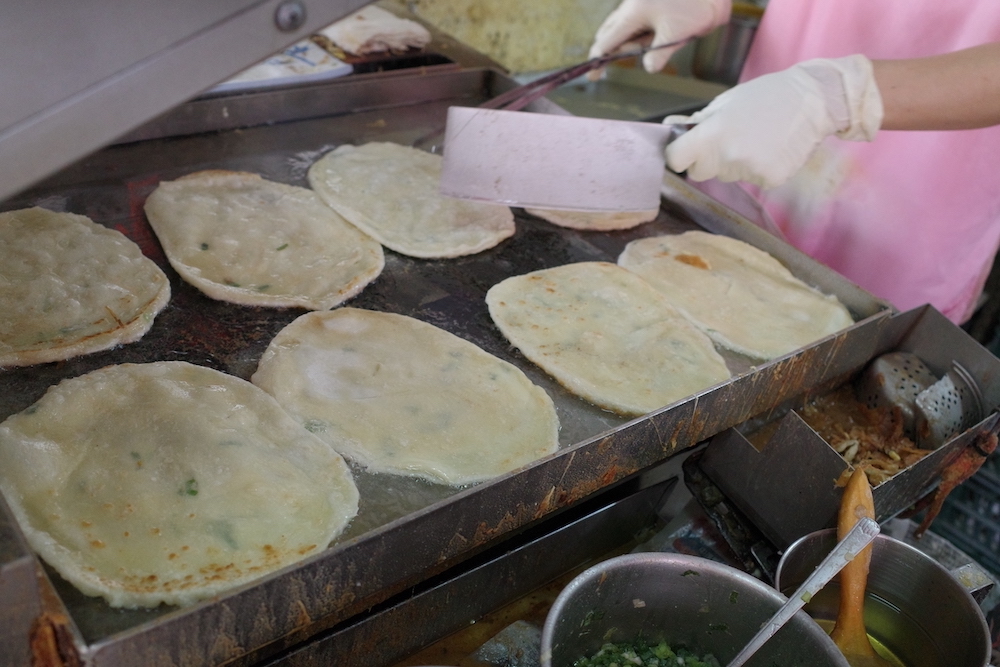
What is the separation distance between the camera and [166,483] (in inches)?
62.4

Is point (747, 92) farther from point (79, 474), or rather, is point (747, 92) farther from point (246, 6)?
point (79, 474)

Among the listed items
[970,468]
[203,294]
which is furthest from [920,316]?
[203,294]

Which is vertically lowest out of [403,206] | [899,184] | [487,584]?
[487,584]

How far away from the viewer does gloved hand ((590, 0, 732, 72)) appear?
3284 millimetres

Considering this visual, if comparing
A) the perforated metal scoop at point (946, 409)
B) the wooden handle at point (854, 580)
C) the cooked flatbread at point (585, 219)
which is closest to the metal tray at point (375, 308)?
the cooked flatbread at point (585, 219)

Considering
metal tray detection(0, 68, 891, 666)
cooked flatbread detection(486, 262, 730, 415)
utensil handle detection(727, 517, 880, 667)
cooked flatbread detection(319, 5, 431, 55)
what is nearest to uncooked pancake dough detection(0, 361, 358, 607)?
metal tray detection(0, 68, 891, 666)

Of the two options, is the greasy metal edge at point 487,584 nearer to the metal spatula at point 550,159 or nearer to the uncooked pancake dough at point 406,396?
the uncooked pancake dough at point 406,396

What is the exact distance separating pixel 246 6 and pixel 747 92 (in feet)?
5.90

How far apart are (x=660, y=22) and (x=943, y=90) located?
1.34 metres

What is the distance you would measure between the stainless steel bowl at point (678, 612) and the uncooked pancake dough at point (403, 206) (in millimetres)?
1290

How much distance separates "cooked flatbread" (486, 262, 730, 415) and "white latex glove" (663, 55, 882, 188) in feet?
1.54

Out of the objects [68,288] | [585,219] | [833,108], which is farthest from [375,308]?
[833,108]

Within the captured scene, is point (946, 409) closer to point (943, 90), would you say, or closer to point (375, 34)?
point (943, 90)

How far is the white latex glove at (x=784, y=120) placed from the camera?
7.66ft
